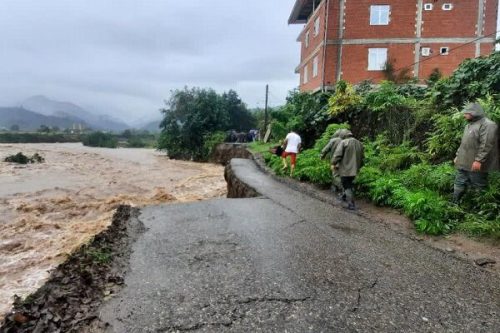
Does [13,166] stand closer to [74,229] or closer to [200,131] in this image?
[200,131]

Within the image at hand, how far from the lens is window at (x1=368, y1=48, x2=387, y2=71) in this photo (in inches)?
886

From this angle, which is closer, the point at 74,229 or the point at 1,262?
the point at 1,262

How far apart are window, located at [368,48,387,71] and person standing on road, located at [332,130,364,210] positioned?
55.4 feet

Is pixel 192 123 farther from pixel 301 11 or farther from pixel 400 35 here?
pixel 400 35

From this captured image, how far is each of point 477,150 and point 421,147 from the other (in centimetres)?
371

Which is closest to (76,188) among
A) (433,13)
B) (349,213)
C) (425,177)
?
(349,213)

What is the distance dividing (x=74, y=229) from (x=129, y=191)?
7.15m

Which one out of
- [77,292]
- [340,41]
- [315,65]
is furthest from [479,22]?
[77,292]

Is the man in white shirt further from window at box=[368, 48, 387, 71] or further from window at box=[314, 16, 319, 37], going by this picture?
window at box=[314, 16, 319, 37]

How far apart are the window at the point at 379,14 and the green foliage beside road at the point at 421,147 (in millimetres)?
11492

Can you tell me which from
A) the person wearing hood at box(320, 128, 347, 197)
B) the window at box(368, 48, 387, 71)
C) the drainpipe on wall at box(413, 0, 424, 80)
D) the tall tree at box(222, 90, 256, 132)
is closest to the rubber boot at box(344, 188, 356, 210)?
the person wearing hood at box(320, 128, 347, 197)

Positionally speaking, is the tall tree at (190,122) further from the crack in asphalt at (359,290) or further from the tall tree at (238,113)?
the crack in asphalt at (359,290)

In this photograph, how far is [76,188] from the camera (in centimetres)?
1580

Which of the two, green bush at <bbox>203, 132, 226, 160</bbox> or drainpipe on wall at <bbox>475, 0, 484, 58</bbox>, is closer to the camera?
drainpipe on wall at <bbox>475, 0, 484, 58</bbox>
